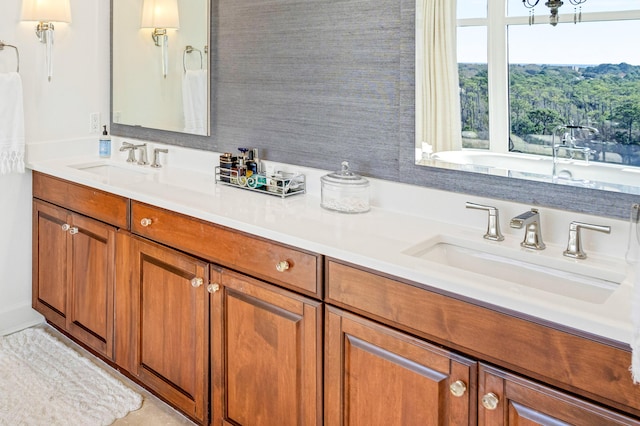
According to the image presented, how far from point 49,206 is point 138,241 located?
791 millimetres

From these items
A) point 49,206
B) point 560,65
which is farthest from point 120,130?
point 560,65

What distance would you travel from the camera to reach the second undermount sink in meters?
1.46

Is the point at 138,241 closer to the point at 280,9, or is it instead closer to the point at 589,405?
the point at 280,9

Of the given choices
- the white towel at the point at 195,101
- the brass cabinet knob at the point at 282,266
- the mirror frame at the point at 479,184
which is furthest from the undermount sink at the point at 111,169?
the mirror frame at the point at 479,184

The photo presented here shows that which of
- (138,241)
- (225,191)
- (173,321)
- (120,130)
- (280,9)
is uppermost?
(280,9)

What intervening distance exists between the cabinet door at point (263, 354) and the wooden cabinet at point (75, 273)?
→ 74 centimetres

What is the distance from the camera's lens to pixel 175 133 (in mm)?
2859

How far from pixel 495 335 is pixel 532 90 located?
0.75 m

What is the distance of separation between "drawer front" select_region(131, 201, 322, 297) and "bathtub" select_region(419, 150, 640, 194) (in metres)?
0.57

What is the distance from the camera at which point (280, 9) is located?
7.67 feet

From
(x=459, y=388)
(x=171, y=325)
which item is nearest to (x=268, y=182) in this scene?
(x=171, y=325)

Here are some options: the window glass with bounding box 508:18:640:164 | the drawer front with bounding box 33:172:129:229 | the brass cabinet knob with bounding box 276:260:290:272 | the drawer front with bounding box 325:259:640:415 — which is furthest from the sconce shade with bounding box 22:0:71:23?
the window glass with bounding box 508:18:640:164

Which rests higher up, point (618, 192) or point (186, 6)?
point (186, 6)

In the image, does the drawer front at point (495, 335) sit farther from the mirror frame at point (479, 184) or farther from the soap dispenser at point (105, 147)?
the soap dispenser at point (105, 147)
